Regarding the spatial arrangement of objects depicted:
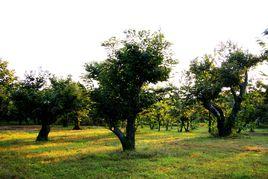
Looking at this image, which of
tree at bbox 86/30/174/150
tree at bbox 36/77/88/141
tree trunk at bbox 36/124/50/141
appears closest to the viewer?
tree at bbox 86/30/174/150

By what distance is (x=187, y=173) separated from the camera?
19.9 meters

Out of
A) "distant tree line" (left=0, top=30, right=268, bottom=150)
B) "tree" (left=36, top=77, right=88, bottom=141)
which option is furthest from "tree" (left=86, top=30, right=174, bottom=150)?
"tree" (left=36, top=77, right=88, bottom=141)

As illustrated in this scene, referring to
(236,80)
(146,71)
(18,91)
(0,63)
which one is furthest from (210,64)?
(0,63)

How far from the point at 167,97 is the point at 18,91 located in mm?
24423

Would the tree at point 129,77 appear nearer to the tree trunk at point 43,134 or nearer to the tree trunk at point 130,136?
the tree trunk at point 130,136

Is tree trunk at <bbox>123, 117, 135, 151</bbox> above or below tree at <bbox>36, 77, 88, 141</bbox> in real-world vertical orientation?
below

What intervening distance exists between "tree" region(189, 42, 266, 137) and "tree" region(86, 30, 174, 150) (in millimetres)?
23821

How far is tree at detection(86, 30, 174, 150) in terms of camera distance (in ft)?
97.8

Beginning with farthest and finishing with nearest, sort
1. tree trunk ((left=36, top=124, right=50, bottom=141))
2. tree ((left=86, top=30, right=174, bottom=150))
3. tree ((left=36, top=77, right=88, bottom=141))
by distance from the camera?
tree trunk ((left=36, top=124, right=50, bottom=141))
tree ((left=36, top=77, right=88, bottom=141))
tree ((left=86, top=30, right=174, bottom=150))

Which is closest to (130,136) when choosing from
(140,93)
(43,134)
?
(140,93)

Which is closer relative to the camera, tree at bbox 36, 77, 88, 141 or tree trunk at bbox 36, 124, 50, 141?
tree at bbox 36, 77, 88, 141

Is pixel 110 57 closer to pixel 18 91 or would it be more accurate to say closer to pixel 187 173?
pixel 187 173

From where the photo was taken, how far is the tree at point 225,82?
52.7 m

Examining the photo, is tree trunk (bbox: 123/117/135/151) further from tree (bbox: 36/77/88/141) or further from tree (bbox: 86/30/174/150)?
tree (bbox: 36/77/88/141)
